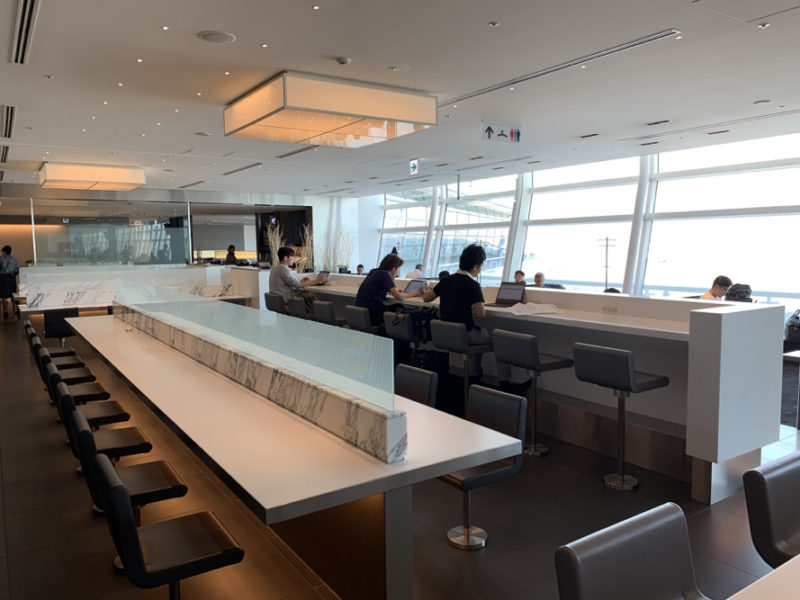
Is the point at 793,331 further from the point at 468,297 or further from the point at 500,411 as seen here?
the point at 500,411

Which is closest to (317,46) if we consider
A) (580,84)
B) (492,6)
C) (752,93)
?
(492,6)

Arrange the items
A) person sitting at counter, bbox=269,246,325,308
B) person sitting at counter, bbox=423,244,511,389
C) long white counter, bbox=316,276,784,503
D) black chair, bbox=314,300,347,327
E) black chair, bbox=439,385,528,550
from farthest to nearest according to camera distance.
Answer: person sitting at counter, bbox=269,246,325,308
black chair, bbox=314,300,347,327
person sitting at counter, bbox=423,244,511,389
long white counter, bbox=316,276,784,503
black chair, bbox=439,385,528,550

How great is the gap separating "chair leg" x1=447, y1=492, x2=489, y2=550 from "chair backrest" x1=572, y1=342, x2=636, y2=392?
1174 millimetres

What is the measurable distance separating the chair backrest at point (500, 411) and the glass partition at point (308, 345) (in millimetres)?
803

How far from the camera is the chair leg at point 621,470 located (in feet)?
11.4

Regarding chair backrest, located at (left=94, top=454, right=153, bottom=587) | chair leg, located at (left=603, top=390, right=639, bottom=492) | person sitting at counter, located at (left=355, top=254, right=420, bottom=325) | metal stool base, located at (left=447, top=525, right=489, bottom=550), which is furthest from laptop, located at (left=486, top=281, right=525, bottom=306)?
chair backrest, located at (left=94, top=454, right=153, bottom=587)

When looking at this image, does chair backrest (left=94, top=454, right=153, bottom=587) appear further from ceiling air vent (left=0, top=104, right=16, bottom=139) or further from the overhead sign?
the overhead sign

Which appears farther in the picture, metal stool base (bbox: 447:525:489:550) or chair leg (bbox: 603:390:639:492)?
chair leg (bbox: 603:390:639:492)

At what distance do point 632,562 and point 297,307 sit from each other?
18.7 ft

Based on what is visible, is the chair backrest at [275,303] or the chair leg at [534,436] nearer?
Answer: the chair leg at [534,436]

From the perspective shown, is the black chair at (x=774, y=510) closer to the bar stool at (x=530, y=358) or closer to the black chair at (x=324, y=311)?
the bar stool at (x=530, y=358)

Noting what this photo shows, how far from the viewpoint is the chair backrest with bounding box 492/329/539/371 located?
12.8ft

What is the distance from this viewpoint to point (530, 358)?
394 centimetres

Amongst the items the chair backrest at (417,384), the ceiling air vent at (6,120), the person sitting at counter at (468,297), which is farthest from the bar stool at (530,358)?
the ceiling air vent at (6,120)
